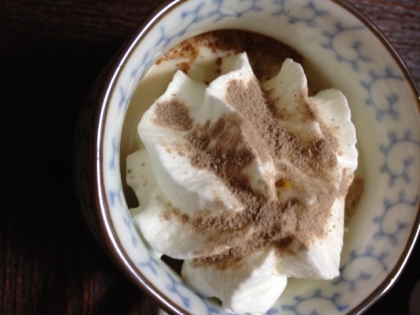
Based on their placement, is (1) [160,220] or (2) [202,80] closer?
(1) [160,220]

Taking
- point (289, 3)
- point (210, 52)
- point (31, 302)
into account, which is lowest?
point (31, 302)

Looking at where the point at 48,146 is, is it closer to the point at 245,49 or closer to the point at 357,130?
the point at 245,49

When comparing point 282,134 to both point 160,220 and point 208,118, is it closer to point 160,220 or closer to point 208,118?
point 208,118

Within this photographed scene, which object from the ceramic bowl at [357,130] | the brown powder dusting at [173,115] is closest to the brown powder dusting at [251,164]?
the brown powder dusting at [173,115]

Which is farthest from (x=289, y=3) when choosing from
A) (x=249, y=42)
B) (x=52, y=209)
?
(x=52, y=209)

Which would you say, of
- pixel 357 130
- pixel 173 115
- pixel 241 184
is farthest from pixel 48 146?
pixel 357 130

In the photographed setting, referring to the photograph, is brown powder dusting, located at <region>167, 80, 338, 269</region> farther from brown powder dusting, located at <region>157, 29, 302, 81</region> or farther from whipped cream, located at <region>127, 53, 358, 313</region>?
brown powder dusting, located at <region>157, 29, 302, 81</region>
